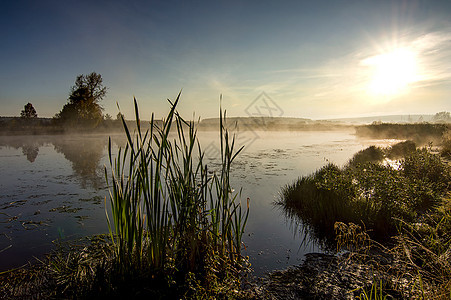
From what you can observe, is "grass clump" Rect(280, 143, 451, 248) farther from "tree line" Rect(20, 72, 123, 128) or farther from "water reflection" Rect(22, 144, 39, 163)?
"tree line" Rect(20, 72, 123, 128)

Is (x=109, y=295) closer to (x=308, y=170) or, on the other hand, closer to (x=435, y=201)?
(x=435, y=201)

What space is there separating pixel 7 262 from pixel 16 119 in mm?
52787

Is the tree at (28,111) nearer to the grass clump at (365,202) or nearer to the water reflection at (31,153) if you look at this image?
the water reflection at (31,153)

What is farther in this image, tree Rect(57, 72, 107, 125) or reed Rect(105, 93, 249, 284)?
tree Rect(57, 72, 107, 125)

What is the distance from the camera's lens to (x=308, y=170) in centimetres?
1105

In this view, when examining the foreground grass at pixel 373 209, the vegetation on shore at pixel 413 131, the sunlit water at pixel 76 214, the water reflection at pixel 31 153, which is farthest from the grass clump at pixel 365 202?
the vegetation on shore at pixel 413 131

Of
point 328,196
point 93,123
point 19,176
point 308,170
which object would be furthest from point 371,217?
point 93,123

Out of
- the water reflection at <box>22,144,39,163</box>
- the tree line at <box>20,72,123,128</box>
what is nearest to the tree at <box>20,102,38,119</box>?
the tree line at <box>20,72,123,128</box>

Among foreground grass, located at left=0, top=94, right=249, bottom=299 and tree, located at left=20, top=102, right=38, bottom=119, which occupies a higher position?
tree, located at left=20, top=102, right=38, bottom=119

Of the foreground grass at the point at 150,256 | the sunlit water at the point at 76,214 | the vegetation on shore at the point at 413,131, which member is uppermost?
the vegetation on shore at the point at 413,131

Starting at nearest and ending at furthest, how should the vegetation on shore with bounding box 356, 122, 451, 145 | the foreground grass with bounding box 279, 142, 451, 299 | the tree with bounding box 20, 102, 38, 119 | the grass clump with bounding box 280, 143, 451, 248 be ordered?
the foreground grass with bounding box 279, 142, 451, 299, the grass clump with bounding box 280, 143, 451, 248, the vegetation on shore with bounding box 356, 122, 451, 145, the tree with bounding box 20, 102, 38, 119

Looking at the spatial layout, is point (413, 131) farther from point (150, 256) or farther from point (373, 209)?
point (150, 256)

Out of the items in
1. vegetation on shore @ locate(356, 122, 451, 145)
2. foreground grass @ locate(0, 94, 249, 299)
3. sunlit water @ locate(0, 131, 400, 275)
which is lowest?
sunlit water @ locate(0, 131, 400, 275)

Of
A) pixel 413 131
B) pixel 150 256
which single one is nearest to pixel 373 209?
pixel 150 256
